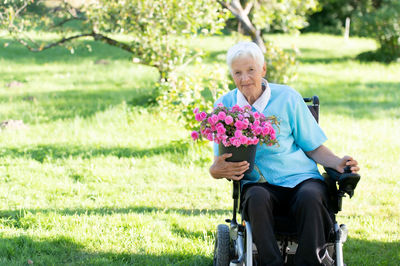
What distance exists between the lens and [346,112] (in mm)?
7977

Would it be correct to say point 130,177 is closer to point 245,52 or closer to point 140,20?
point 140,20

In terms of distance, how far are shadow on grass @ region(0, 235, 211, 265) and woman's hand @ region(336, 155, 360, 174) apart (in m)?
1.04

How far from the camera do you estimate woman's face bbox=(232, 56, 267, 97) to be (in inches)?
114

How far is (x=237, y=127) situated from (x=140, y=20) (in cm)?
421

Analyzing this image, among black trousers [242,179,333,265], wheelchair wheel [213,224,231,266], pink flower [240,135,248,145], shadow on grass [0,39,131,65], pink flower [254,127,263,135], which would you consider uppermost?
shadow on grass [0,39,131,65]

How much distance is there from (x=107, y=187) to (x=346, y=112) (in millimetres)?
4409

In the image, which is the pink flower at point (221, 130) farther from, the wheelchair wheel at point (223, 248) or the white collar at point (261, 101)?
the wheelchair wheel at point (223, 248)

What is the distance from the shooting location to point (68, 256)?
11.3 feet

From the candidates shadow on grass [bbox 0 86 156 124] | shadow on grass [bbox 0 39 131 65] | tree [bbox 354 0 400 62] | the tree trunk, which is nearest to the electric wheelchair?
shadow on grass [bbox 0 86 156 124]

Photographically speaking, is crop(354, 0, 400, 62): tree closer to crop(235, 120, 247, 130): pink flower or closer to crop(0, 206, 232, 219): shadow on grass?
crop(0, 206, 232, 219): shadow on grass

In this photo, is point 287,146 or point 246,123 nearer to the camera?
point 246,123

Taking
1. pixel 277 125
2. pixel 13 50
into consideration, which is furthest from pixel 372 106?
pixel 13 50

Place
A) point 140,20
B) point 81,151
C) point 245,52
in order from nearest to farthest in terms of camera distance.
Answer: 1. point 245,52
2. point 81,151
3. point 140,20

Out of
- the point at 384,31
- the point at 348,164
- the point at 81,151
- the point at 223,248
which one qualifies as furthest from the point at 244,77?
the point at 384,31
